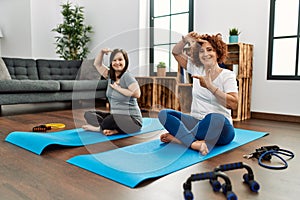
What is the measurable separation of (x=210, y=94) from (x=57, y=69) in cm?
297

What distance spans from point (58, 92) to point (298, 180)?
9.67 feet

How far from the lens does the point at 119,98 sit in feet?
6.52

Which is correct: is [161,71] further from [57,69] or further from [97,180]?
[97,180]

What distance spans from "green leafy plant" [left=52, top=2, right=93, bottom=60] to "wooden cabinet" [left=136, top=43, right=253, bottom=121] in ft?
5.85

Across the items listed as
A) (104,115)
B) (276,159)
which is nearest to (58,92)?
(104,115)

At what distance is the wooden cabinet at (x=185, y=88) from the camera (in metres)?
2.76

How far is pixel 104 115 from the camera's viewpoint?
2176 mm

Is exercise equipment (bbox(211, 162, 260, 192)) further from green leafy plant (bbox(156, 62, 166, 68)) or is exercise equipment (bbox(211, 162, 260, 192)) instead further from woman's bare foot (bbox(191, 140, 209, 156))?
green leafy plant (bbox(156, 62, 166, 68))

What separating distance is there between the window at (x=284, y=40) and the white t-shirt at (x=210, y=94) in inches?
59.5

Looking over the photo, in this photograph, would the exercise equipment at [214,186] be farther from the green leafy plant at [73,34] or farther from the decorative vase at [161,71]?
the green leafy plant at [73,34]

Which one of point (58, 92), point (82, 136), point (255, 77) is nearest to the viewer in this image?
point (82, 136)

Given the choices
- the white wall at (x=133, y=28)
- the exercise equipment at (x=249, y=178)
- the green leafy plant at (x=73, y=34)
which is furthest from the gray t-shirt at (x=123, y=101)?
the green leafy plant at (x=73, y=34)

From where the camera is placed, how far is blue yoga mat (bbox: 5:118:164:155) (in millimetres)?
1654

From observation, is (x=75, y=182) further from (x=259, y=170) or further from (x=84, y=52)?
(x=84, y=52)
